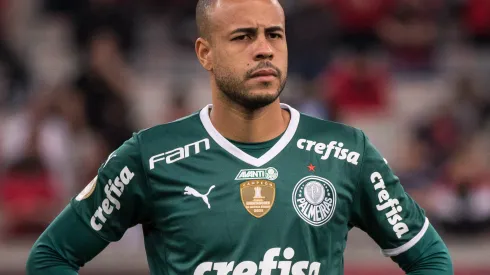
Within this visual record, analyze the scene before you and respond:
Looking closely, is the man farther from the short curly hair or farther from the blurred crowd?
the blurred crowd

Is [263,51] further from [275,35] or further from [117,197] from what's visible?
[117,197]

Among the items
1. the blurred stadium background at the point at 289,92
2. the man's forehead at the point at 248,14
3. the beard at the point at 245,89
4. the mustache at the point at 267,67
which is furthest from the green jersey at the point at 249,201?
the blurred stadium background at the point at 289,92

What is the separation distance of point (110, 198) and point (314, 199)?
2.56 ft

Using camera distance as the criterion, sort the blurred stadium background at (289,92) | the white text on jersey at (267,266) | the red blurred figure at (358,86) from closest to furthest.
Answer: the white text on jersey at (267,266) → the blurred stadium background at (289,92) → the red blurred figure at (358,86)

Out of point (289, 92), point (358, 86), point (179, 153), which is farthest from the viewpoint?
point (358, 86)

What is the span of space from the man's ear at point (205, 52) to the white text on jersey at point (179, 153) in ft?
1.00

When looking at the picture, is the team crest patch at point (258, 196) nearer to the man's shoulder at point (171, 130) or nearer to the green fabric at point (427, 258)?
the man's shoulder at point (171, 130)

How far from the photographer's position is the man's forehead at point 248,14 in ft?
12.9

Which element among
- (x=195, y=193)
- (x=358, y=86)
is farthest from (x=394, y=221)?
(x=358, y=86)

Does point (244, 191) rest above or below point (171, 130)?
below

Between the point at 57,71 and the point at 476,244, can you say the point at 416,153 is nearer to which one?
the point at 476,244

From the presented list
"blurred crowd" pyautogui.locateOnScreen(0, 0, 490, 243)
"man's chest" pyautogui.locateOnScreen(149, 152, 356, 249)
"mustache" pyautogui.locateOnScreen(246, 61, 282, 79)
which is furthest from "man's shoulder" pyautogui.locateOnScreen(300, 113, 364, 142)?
"blurred crowd" pyautogui.locateOnScreen(0, 0, 490, 243)

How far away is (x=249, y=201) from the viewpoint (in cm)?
394

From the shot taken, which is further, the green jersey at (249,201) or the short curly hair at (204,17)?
the short curly hair at (204,17)
